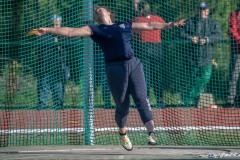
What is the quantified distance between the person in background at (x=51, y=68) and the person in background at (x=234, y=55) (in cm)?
312

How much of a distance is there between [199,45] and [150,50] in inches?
46.8

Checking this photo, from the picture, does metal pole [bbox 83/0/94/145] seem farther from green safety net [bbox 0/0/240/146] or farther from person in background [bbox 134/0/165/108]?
person in background [bbox 134/0/165/108]

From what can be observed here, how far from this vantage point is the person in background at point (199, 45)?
41.5 ft

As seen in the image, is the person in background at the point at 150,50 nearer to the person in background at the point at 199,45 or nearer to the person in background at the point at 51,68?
the person in background at the point at 199,45

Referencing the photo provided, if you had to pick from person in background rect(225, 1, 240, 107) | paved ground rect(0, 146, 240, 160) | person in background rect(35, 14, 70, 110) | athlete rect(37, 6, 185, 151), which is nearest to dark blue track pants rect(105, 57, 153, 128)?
athlete rect(37, 6, 185, 151)

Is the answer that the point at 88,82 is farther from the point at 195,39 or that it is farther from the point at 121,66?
the point at 195,39

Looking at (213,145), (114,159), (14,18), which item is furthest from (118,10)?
(114,159)

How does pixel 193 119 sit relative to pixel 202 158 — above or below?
below

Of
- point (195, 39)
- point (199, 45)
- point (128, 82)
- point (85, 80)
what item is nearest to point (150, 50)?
point (195, 39)

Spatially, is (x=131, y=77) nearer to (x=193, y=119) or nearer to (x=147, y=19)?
(x=147, y=19)

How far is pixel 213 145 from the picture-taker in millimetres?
10906

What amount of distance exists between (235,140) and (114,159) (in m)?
3.34

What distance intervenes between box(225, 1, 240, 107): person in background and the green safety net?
0.18 m

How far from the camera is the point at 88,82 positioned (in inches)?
451
